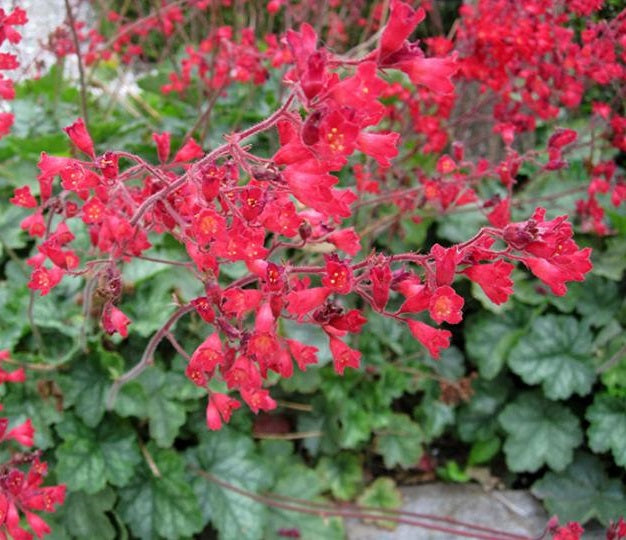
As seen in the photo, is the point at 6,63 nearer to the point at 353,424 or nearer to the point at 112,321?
the point at 112,321

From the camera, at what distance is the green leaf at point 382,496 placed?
256 cm

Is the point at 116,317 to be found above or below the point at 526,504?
above

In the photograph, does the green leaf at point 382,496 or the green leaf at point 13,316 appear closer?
the green leaf at point 13,316

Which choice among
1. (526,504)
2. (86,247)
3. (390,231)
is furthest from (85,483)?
(526,504)

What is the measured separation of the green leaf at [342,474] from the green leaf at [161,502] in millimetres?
545

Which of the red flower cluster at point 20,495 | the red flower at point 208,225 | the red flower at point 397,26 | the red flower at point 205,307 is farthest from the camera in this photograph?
the red flower cluster at point 20,495

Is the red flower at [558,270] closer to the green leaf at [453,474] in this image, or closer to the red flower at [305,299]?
the red flower at [305,299]

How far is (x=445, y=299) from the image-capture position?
112 cm

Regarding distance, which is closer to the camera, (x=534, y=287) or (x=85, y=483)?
(x=85, y=483)

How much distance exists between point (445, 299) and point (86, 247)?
1.67 m

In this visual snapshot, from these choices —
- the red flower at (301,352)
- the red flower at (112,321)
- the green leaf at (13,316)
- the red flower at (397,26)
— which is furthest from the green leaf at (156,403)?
the red flower at (397,26)

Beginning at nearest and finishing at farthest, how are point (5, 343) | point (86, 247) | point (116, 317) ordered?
1. point (116, 317)
2. point (5, 343)
3. point (86, 247)

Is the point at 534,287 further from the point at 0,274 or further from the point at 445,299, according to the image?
the point at 0,274

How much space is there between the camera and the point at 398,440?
2678mm
